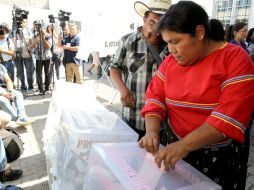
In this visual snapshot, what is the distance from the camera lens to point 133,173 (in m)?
0.98

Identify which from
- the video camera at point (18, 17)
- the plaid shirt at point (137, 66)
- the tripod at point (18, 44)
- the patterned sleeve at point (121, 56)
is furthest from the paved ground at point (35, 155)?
the video camera at point (18, 17)

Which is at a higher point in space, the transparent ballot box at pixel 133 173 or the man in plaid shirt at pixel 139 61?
the man in plaid shirt at pixel 139 61

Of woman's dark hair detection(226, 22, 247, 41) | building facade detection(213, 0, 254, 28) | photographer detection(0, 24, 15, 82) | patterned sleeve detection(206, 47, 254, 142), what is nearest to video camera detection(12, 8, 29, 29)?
photographer detection(0, 24, 15, 82)

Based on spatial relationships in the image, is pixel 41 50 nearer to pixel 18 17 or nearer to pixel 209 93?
pixel 18 17

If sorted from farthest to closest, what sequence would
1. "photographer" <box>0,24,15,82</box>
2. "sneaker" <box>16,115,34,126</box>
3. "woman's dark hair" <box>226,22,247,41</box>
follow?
"photographer" <box>0,24,15,82</box> → "woman's dark hair" <box>226,22,247,41</box> → "sneaker" <box>16,115,34,126</box>

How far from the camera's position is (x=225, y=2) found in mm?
9711

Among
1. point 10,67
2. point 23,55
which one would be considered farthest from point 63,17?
point 10,67

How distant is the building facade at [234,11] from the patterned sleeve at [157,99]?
25.8 ft

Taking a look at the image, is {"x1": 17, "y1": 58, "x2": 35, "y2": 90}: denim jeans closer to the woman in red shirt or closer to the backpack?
the backpack

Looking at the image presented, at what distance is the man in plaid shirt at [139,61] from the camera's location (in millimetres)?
1866

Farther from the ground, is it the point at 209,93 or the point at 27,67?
the point at 209,93

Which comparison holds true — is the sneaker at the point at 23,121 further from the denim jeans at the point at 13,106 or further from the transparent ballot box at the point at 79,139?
the transparent ballot box at the point at 79,139

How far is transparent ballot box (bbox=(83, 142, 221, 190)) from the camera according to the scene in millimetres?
934

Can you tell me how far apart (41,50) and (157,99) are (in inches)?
229
